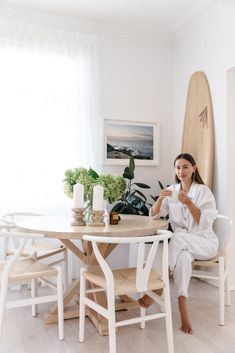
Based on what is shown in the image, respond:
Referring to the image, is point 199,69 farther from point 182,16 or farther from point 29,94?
point 29,94

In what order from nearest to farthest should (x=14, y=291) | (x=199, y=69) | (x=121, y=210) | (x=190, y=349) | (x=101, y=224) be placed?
(x=190, y=349) < (x=101, y=224) < (x=14, y=291) < (x=121, y=210) < (x=199, y=69)

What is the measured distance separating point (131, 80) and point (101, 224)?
222 cm

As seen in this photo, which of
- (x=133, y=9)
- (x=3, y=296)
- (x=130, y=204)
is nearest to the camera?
(x=3, y=296)

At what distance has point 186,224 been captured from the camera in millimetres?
2672

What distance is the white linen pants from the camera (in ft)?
7.55

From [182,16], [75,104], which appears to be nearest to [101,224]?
[75,104]

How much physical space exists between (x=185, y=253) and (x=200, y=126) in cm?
160

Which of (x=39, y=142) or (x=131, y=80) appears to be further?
(x=131, y=80)

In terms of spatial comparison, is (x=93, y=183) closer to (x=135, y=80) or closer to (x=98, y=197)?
(x=98, y=197)

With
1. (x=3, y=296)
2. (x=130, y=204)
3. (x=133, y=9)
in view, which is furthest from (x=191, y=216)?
(x=133, y=9)

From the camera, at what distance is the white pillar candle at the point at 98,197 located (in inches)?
87.8

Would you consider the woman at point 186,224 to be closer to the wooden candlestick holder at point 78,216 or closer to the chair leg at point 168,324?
the chair leg at point 168,324

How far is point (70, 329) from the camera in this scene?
2.30m

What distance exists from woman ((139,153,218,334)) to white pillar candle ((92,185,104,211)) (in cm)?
→ 52
